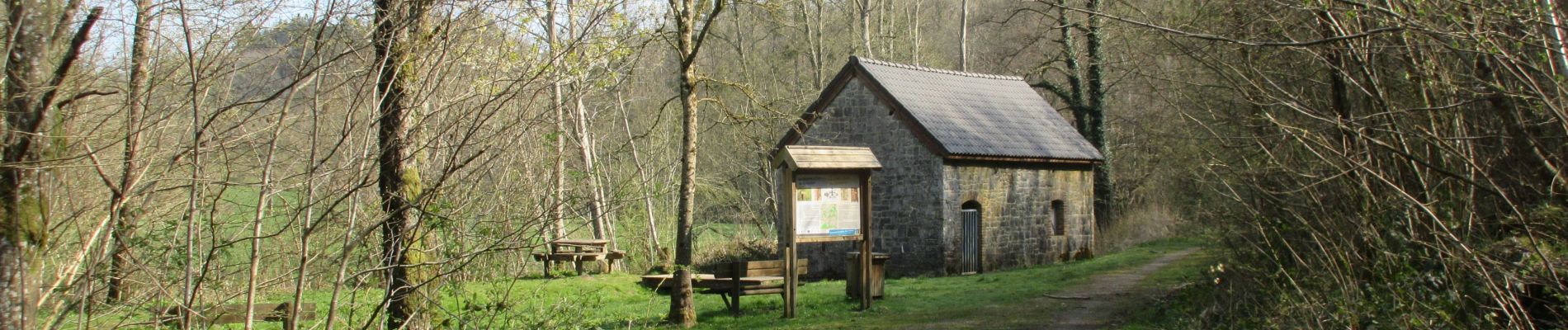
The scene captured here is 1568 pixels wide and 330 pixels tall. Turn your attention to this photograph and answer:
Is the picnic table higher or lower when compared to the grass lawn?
higher

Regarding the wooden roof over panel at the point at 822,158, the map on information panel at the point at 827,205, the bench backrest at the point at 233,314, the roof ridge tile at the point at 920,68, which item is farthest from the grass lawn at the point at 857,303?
the roof ridge tile at the point at 920,68

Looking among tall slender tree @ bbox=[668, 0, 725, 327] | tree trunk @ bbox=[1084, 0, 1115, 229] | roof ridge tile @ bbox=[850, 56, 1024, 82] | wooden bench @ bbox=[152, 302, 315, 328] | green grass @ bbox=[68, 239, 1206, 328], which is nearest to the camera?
wooden bench @ bbox=[152, 302, 315, 328]

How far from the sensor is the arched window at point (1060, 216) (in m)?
25.3

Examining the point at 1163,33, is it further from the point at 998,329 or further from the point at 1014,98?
the point at 1014,98

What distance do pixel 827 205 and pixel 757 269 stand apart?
4.85 feet

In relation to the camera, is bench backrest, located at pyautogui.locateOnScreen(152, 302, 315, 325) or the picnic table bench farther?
the picnic table bench

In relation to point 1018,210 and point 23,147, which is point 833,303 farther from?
point 23,147

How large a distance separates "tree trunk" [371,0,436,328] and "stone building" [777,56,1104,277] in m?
13.3

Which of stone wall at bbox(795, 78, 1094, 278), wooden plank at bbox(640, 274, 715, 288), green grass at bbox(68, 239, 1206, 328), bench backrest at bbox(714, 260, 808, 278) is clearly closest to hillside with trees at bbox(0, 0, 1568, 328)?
green grass at bbox(68, 239, 1206, 328)

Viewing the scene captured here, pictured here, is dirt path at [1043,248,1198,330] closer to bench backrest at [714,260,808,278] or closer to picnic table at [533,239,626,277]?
bench backrest at [714,260,808,278]

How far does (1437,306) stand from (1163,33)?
2369 millimetres

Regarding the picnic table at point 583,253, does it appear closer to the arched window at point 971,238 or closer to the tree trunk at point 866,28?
the arched window at point 971,238

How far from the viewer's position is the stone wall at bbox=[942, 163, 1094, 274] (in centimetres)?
2216

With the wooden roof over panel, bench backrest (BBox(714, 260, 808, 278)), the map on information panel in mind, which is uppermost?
the wooden roof over panel
